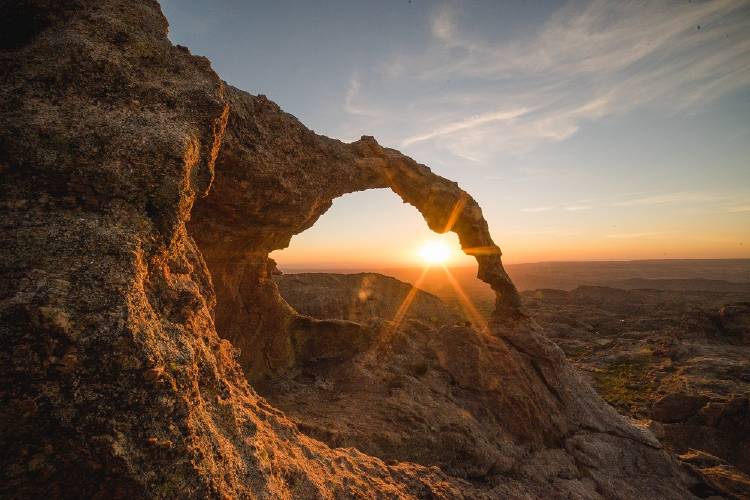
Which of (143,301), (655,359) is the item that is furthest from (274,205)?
(655,359)

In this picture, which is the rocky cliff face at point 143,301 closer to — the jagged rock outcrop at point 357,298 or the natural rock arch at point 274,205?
the natural rock arch at point 274,205

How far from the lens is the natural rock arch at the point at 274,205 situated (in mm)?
9016

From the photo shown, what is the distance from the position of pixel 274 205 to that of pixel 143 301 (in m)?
7.13

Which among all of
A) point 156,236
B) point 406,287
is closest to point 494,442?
point 156,236

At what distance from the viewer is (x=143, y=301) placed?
11.6 ft

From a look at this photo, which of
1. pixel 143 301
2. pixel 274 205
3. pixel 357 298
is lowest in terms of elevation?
pixel 357 298

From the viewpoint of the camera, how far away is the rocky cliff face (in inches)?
110

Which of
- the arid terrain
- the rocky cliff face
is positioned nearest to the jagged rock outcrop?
the arid terrain

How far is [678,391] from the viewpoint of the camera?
19.7m

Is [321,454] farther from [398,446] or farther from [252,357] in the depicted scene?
[252,357]

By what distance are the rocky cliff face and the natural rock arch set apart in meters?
0.08

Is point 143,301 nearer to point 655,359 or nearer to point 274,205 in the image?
point 274,205

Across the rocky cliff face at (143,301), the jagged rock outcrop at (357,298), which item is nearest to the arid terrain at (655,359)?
the jagged rock outcrop at (357,298)

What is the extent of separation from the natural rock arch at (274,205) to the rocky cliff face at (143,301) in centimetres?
8
